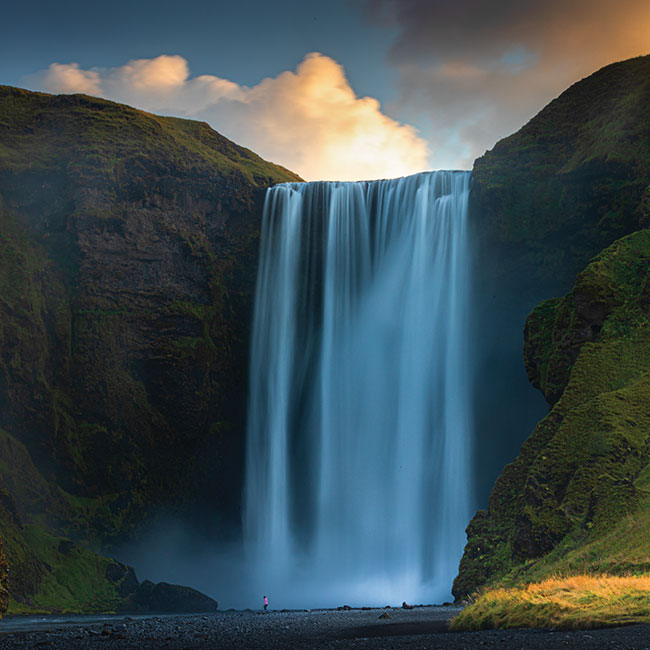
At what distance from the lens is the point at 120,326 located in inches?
2143

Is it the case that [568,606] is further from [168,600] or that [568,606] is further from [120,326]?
[120,326]

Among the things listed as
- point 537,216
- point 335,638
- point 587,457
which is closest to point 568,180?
point 537,216

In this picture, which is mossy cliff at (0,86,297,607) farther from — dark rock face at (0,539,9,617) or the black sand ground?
dark rock face at (0,539,9,617)

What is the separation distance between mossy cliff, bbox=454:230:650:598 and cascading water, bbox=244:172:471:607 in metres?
13.1

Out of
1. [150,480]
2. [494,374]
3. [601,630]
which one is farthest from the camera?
[150,480]

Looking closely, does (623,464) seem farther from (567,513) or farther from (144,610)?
(144,610)

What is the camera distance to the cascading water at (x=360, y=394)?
47.1m

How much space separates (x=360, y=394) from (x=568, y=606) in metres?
37.5

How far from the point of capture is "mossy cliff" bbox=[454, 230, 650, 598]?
24641 millimetres

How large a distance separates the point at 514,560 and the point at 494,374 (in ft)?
75.4

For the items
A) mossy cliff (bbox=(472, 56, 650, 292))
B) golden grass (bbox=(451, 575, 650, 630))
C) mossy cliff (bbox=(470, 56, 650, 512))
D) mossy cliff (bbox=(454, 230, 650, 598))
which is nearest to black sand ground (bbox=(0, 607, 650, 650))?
golden grass (bbox=(451, 575, 650, 630))

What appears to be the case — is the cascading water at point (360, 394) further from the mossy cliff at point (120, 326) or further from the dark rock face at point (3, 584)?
the dark rock face at point (3, 584)

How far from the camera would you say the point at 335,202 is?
56.8 m

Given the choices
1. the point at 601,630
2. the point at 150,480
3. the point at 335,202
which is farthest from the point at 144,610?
the point at 601,630
